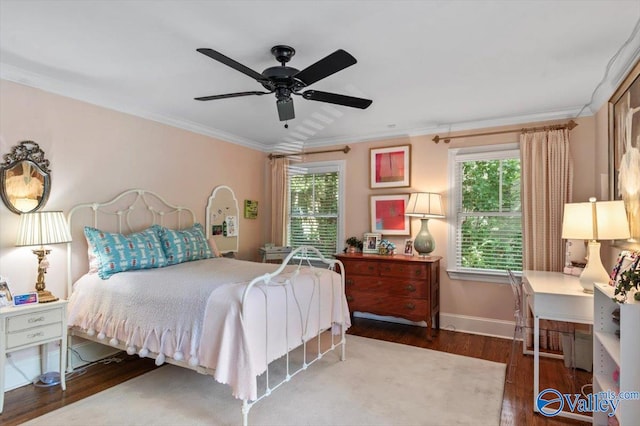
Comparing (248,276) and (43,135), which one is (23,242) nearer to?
(43,135)

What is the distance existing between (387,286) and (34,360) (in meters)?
3.39

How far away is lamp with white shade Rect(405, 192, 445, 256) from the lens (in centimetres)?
411

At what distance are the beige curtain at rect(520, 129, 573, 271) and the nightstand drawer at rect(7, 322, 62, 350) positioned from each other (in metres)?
4.37

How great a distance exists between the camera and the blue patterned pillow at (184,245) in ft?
11.7

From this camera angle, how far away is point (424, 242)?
4.14m

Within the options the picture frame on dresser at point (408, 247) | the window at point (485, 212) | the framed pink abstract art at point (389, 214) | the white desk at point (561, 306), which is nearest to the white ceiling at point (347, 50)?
the window at point (485, 212)

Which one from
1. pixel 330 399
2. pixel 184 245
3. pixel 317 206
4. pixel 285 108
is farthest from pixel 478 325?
pixel 184 245

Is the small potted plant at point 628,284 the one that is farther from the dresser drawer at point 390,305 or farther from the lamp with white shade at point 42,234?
the lamp with white shade at point 42,234

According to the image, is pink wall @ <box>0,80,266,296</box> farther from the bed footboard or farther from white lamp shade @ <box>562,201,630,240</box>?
white lamp shade @ <box>562,201,630,240</box>

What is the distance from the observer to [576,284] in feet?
9.26

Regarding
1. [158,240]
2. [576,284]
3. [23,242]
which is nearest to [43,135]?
[23,242]

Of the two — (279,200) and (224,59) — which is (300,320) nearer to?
(224,59)

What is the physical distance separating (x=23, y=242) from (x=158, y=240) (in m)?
1.06

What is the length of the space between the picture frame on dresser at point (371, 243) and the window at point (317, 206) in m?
0.46
